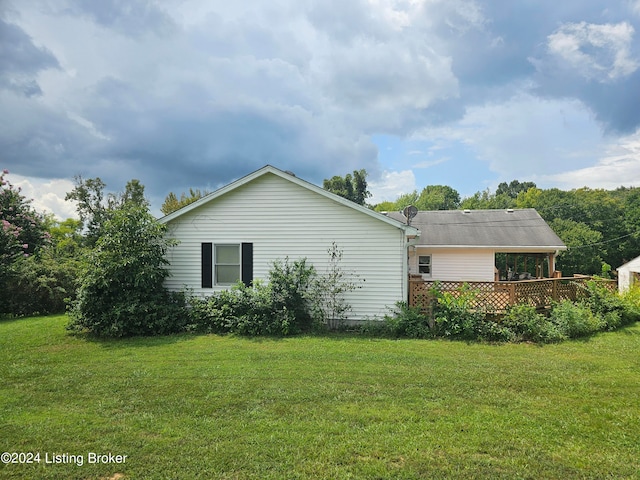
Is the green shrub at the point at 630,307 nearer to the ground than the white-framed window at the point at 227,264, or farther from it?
nearer to the ground

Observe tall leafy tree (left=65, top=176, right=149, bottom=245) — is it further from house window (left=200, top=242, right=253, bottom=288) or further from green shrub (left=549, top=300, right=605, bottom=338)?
green shrub (left=549, top=300, right=605, bottom=338)

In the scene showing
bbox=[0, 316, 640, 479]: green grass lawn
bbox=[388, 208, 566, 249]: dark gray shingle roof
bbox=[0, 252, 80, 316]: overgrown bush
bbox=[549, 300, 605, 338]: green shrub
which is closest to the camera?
bbox=[0, 316, 640, 479]: green grass lawn

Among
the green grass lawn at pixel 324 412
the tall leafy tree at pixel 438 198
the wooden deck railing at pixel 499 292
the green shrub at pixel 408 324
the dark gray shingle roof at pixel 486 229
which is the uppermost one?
the tall leafy tree at pixel 438 198

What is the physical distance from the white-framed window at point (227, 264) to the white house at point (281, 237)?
0.03 meters

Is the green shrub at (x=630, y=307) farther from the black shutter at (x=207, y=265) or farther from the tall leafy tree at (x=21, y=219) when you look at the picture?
the tall leafy tree at (x=21, y=219)

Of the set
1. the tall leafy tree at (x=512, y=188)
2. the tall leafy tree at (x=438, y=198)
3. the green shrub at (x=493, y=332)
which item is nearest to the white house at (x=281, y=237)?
the green shrub at (x=493, y=332)

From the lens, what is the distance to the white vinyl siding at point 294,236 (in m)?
10.1

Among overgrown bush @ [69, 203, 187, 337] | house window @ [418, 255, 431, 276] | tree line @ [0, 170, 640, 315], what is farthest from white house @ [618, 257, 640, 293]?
overgrown bush @ [69, 203, 187, 337]

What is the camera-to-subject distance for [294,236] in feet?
34.3

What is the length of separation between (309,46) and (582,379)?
445 inches

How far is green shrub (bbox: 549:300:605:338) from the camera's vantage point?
9117 millimetres

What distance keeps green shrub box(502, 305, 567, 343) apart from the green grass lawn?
95 centimetres

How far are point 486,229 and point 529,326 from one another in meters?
10.2

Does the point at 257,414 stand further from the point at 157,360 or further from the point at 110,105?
the point at 110,105
